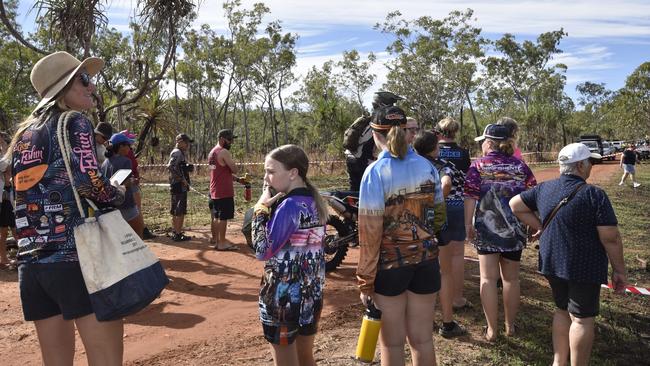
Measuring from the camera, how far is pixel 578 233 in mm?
3391

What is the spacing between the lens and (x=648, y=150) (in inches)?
1421

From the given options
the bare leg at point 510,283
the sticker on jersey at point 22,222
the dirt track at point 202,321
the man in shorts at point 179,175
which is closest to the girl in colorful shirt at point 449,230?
the bare leg at point 510,283

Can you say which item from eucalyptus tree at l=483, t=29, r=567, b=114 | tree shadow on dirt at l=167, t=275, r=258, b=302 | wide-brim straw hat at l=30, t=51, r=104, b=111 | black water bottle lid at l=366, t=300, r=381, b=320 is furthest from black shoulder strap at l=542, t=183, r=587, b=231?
eucalyptus tree at l=483, t=29, r=567, b=114

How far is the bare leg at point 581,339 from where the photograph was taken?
3375 mm

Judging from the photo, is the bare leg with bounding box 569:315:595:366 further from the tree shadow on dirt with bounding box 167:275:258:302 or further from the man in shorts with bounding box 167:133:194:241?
the man in shorts with bounding box 167:133:194:241

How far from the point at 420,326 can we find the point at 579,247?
1179 millimetres

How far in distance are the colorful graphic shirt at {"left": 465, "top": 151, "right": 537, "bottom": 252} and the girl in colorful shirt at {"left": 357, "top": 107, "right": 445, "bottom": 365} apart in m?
1.35

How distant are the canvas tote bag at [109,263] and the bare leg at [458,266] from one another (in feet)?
9.51

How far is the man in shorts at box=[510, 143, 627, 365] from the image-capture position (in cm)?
A: 332

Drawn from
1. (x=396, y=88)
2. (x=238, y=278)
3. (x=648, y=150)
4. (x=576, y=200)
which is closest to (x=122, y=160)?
(x=238, y=278)

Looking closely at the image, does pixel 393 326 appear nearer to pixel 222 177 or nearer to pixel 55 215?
pixel 55 215

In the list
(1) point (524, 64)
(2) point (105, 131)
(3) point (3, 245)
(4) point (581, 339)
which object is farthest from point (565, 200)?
(1) point (524, 64)

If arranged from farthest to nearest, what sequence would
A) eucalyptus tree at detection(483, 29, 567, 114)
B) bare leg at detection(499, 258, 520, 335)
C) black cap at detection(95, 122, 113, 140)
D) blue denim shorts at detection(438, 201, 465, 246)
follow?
eucalyptus tree at detection(483, 29, 567, 114) → black cap at detection(95, 122, 113, 140) → blue denim shorts at detection(438, 201, 465, 246) → bare leg at detection(499, 258, 520, 335)

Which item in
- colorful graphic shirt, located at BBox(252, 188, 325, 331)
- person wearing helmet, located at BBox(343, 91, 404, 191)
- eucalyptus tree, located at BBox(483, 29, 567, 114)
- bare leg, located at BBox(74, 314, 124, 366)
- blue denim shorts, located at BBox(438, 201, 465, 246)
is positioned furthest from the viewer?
eucalyptus tree, located at BBox(483, 29, 567, 114)
